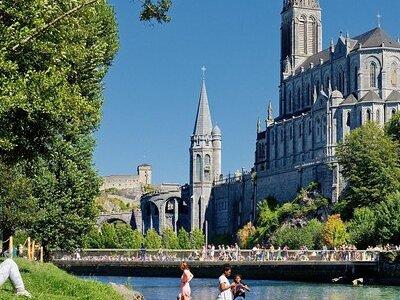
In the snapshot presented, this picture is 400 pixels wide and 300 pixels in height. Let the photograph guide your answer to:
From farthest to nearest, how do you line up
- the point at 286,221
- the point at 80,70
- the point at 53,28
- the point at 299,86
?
1. the point at 299,86
2. the point at 286,221
3. the point at 80,70
4. the point at 53,28

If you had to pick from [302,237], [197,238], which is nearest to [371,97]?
[302,237]

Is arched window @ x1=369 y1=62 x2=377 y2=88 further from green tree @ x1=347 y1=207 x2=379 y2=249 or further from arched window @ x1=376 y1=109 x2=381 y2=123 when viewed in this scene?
green tree @ x1=347 y1=207 x2=379 y2=249

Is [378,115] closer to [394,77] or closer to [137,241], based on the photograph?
[394,77]

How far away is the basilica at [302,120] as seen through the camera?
104 m

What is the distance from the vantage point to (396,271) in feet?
184

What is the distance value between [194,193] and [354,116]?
134 feet

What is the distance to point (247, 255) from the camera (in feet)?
250

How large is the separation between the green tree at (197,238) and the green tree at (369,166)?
39959 millimetres

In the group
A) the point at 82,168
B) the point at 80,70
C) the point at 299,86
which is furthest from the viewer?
the point at 299,86

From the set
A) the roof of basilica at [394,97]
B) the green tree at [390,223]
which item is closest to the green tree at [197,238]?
the roof of basilica at [394,97]

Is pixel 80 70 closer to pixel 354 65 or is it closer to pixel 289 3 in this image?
pixel 354 65

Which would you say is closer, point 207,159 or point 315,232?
point 315,232

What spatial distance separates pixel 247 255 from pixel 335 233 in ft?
29.0

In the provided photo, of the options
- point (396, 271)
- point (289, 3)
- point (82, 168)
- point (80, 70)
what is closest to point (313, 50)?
point (289, 3)
